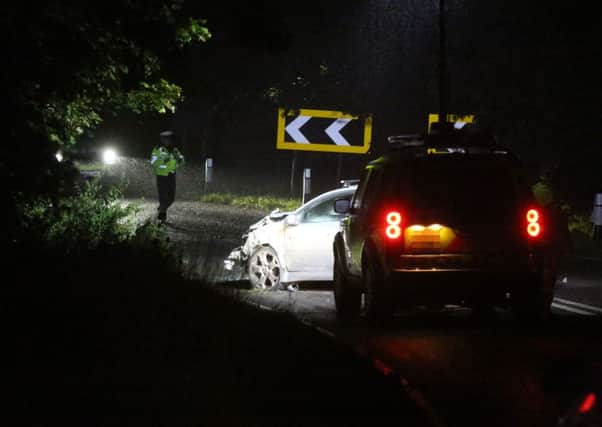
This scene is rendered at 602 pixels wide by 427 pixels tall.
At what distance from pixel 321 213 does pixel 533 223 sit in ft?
15.6

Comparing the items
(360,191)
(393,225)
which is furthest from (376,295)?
(360,191)

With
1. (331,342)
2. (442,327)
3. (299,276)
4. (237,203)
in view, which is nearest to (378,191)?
(442,327)

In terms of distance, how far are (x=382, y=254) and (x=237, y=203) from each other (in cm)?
2296

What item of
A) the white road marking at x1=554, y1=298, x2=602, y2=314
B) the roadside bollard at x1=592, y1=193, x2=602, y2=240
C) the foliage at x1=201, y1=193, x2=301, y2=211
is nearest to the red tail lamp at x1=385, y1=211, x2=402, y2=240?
the white road marking at x1=554, y1=298, x2=602, y2=314

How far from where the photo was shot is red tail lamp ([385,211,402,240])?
12.2 m

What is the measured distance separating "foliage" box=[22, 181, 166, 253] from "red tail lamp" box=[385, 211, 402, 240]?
2.95 metres

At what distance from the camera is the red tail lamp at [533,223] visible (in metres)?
12.2

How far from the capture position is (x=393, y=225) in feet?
40.0

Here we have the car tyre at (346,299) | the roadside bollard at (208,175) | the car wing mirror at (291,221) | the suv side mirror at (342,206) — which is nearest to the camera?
the car tyre at (346,299)

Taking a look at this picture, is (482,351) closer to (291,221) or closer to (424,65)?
(291,221)

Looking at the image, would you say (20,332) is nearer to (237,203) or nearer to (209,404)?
(209,404)

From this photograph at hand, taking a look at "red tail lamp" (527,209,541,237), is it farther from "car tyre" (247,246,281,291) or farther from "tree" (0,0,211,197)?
"car tyre" (247,246,281,291)

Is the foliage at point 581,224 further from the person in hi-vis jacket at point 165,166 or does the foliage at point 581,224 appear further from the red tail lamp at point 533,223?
the red tail lamp at point 533,223

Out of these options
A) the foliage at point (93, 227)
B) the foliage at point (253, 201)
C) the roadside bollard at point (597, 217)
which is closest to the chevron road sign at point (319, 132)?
the foliage at point (253, 201)
